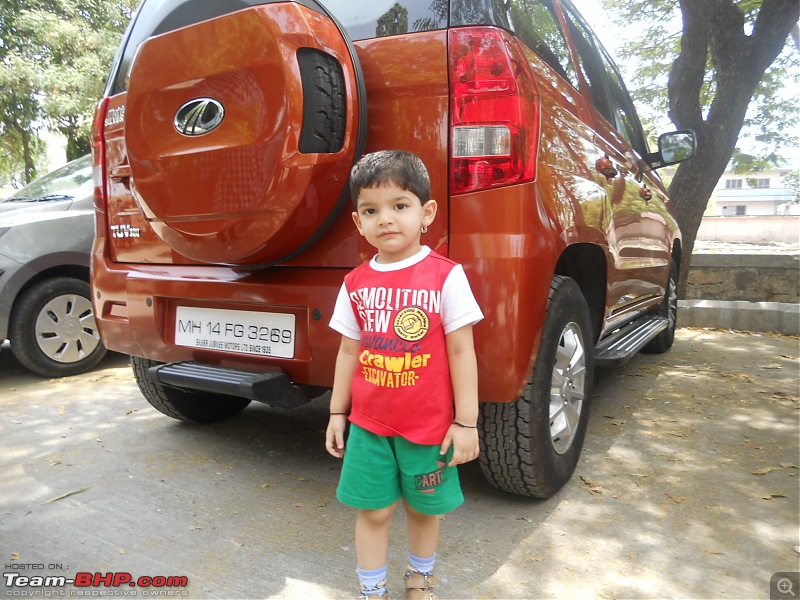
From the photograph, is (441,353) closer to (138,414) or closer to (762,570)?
(762,570)

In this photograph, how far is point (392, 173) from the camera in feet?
5.02

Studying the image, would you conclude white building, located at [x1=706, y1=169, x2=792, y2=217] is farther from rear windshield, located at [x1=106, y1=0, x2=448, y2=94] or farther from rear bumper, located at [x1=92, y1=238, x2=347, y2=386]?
rear bumper, located at [x1=92, y1=238, x2=347, y2=386]

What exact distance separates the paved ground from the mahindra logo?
1348mm

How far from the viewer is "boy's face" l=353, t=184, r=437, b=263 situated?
1534 mm

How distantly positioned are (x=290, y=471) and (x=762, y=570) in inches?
69.0

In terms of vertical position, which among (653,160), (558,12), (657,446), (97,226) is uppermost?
(558,12)

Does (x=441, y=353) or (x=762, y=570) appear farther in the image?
(x=762, y=570)

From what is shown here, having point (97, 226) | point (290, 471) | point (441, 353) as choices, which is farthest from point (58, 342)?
point (441, 353)

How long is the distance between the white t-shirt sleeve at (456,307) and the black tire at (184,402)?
1.73 m

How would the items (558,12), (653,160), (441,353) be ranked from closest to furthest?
(441,353) → (558,12) → (653,160)

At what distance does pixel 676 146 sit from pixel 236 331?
10.4ft

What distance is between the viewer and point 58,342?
424 cm

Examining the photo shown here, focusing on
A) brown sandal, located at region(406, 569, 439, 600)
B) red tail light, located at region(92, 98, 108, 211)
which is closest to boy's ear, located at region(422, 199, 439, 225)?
brown sandal, located at region(406, 569, 439, 600)

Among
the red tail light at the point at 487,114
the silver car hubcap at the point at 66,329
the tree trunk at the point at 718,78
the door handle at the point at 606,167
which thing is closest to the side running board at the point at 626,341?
the door handle at the point at 606,167
